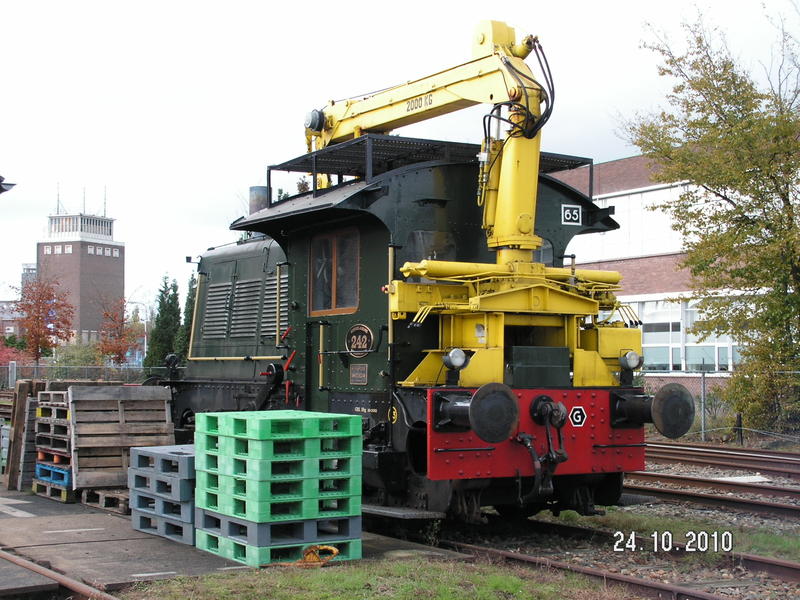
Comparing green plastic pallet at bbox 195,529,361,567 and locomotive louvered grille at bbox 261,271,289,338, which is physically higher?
locomotive louvered grille at bbox 261,271,289,338

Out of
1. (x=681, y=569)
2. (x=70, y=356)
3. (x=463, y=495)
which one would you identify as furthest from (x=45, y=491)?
(x=70, y=356)

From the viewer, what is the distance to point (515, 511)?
10.1 meters

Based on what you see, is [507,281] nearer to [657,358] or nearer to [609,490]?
[609,490]

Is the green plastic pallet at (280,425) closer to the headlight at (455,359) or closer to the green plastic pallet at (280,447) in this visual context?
the green plastic pallet at (280,447)

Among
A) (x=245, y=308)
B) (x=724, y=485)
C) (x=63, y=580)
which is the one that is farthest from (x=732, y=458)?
(x=63, y=580)

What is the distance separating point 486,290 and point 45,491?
636cm

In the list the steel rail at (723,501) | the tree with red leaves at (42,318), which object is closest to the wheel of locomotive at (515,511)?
the steel rail at (723,501)

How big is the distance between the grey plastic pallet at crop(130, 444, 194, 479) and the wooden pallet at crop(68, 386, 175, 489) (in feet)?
5.57

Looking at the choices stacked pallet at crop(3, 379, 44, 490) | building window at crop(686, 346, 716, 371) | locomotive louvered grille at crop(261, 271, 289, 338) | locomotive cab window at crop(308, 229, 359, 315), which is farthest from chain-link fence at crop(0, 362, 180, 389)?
locomotive cab window at crop(308, 229, 359, 315)

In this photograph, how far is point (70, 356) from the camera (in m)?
38.7

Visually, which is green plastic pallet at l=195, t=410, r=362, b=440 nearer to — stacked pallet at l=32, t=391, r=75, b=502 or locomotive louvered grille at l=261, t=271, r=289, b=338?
locomotive louvered grille at l=261, t=271, r=289, b=338

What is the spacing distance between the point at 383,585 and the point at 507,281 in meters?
3.32

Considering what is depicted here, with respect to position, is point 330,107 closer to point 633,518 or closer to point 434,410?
point 434,410

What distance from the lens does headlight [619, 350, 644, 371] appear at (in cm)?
957
